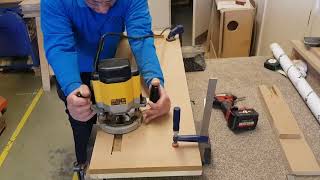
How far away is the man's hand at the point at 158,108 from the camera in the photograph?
96cm

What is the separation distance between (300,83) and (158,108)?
73 centimetres

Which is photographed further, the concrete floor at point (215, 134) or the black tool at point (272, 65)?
the black tool at point (272, 65)

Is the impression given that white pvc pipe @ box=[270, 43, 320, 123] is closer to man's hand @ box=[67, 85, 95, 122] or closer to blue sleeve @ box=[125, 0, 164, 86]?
blue sleeve @ box=[125, 0, 164, 86]

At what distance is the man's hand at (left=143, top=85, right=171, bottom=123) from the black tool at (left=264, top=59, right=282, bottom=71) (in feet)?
2.58

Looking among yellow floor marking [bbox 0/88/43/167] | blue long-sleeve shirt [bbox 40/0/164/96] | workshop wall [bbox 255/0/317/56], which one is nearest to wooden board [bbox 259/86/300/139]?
blue long-sleeve shirt [bbox 40/0/164/96]

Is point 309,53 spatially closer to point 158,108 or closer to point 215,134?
point 215,134

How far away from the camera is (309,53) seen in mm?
1473

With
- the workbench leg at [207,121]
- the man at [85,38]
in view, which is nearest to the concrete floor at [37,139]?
the man at [85,38]

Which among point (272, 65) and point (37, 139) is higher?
point (272, 65)

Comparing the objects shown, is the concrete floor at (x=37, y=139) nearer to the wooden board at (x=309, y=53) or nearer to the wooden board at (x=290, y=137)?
the wooden board at (x=290, y=137)

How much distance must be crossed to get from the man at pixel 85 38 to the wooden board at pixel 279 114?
0.43 metres

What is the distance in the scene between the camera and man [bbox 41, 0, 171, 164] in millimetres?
966

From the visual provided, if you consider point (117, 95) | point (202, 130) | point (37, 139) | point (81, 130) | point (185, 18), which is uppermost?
point (117, 95)

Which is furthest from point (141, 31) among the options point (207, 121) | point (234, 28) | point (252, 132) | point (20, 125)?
point (234, 28)
